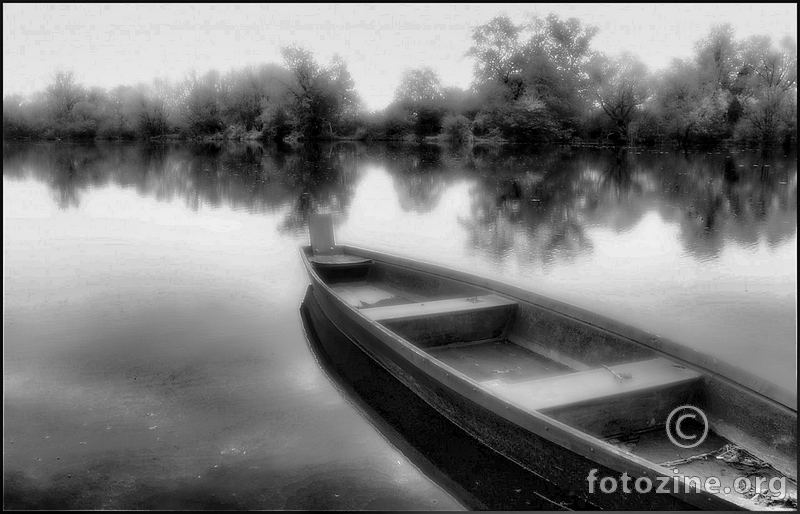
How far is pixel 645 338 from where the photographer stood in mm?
5984

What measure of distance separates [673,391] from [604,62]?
162 ft

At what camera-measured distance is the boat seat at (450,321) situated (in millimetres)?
7484

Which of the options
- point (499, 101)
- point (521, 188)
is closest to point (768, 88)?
point (499, 101)

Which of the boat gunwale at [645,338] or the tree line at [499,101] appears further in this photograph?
the tree line at [499,101]

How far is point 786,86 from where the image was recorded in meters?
42.5

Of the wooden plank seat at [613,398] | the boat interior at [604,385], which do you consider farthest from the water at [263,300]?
the boat interior at [604,385]

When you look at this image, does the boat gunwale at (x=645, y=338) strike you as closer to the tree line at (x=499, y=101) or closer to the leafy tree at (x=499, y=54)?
the tree line at (x=499, y=101)

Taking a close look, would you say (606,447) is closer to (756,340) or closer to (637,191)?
(756,340)

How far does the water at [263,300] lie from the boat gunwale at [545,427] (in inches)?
29.5

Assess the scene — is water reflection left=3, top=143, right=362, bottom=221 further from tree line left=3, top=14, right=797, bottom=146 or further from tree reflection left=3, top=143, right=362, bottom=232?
tree line left=3, top=14, right=797, bottom=146

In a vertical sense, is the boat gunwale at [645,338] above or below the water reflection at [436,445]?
above

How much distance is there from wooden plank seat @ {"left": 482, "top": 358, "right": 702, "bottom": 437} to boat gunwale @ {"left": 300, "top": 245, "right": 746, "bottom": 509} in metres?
0.13

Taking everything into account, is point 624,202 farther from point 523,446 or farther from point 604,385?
point 523,446

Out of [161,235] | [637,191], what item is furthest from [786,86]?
[161,235]
